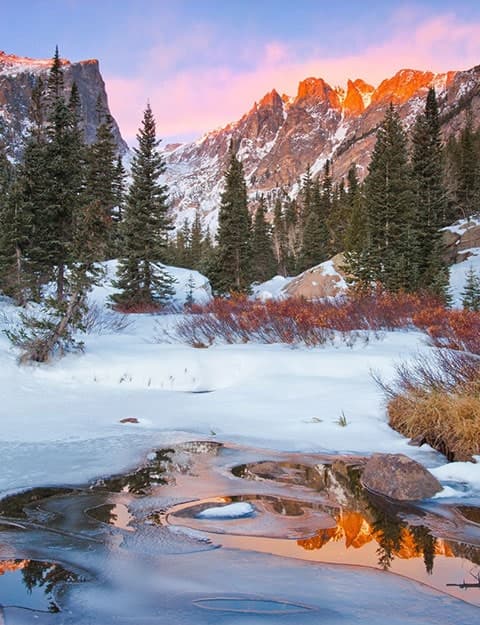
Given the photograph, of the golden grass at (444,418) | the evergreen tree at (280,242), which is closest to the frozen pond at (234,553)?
the golden grass at (444,418)

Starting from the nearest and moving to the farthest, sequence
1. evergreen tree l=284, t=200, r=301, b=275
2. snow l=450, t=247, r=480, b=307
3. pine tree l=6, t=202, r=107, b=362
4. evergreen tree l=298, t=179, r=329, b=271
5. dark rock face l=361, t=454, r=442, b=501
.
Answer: dark rock face l=361, t=454, r=442, b=501 < pine tree l=6, t=202, r=107, b=362 < snow l=450, t=247, r=480, b=307 < evergreen tree l=298, t=179, r=329, b=271 < evergreen tree l=284, t=200, r=301, b=275

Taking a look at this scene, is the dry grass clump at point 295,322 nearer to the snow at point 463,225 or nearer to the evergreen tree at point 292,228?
the snow at point 463,225

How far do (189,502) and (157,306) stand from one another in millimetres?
20350

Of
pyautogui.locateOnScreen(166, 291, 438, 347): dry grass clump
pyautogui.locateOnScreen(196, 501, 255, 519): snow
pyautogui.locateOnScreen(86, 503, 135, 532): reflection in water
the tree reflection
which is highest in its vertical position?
pyautogui.locateOnScreen(166, 291, 438, 347): dry grass clump

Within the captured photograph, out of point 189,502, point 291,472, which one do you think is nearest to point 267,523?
point 189,502

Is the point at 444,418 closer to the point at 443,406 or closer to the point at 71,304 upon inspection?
the point at 443,406

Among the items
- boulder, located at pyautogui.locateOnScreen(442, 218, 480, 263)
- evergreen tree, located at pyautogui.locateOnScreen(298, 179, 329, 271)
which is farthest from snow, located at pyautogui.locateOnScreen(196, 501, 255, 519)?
evergreen tree, located at pyautogui.locateOnScreen(298, 179, 329, 271)

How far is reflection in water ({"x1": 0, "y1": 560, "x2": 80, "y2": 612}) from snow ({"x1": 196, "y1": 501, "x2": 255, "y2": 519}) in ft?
4.55

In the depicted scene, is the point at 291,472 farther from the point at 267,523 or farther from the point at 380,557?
the point at 380,557

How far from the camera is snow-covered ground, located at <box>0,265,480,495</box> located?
20.7 feet

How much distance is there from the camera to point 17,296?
21.4 metres

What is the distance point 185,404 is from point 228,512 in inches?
185

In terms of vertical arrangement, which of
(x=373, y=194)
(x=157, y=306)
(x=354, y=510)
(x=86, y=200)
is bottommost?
(x=354, y=510)

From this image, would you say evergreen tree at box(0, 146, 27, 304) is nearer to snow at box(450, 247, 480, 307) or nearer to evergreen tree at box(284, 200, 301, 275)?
snow at box(450, 247, 480, 307)
